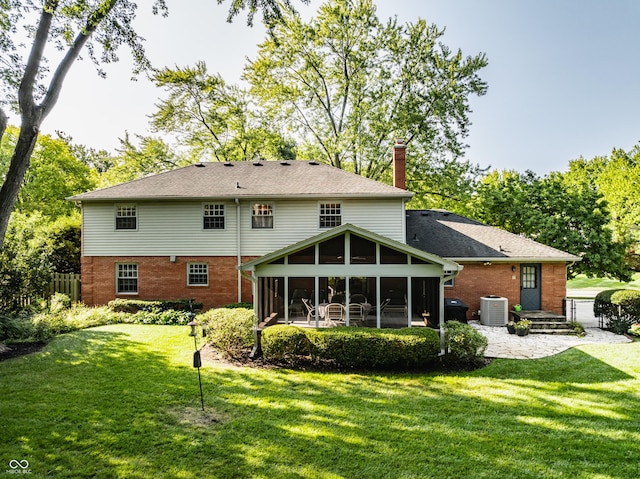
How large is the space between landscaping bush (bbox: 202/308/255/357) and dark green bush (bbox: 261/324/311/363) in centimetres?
91

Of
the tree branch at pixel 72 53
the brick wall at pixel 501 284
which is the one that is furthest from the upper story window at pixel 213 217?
the brick wall at pixel 501 284

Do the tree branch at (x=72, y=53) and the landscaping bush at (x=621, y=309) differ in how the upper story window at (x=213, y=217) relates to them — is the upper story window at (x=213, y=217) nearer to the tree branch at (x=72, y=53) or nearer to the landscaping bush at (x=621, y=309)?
the tree branch at (x=72, y=53)

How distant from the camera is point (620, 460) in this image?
4820 millimetres

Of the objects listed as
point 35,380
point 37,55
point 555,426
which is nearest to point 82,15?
point 37,55

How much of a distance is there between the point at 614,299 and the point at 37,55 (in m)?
20.0

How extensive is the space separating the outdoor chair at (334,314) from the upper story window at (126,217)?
10540 mm

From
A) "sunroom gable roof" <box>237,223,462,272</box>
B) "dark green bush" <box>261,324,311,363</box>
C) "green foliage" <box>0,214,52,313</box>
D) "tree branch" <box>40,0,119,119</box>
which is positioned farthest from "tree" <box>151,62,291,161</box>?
"dark green bush" <box>261,324,311,363</box>

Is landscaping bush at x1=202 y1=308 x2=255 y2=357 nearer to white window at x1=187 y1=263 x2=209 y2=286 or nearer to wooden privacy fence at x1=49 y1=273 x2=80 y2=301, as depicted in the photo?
white window at x1=187 y1=263 x2=209 y2=286

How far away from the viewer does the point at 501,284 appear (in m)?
15.0

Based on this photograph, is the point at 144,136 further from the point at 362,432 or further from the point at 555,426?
the point at 555,426

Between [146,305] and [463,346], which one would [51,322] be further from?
[463,346]

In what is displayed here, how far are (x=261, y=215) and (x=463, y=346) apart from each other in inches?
396

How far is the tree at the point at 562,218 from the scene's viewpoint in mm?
18250

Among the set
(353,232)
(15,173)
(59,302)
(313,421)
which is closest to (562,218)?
(353,232)
